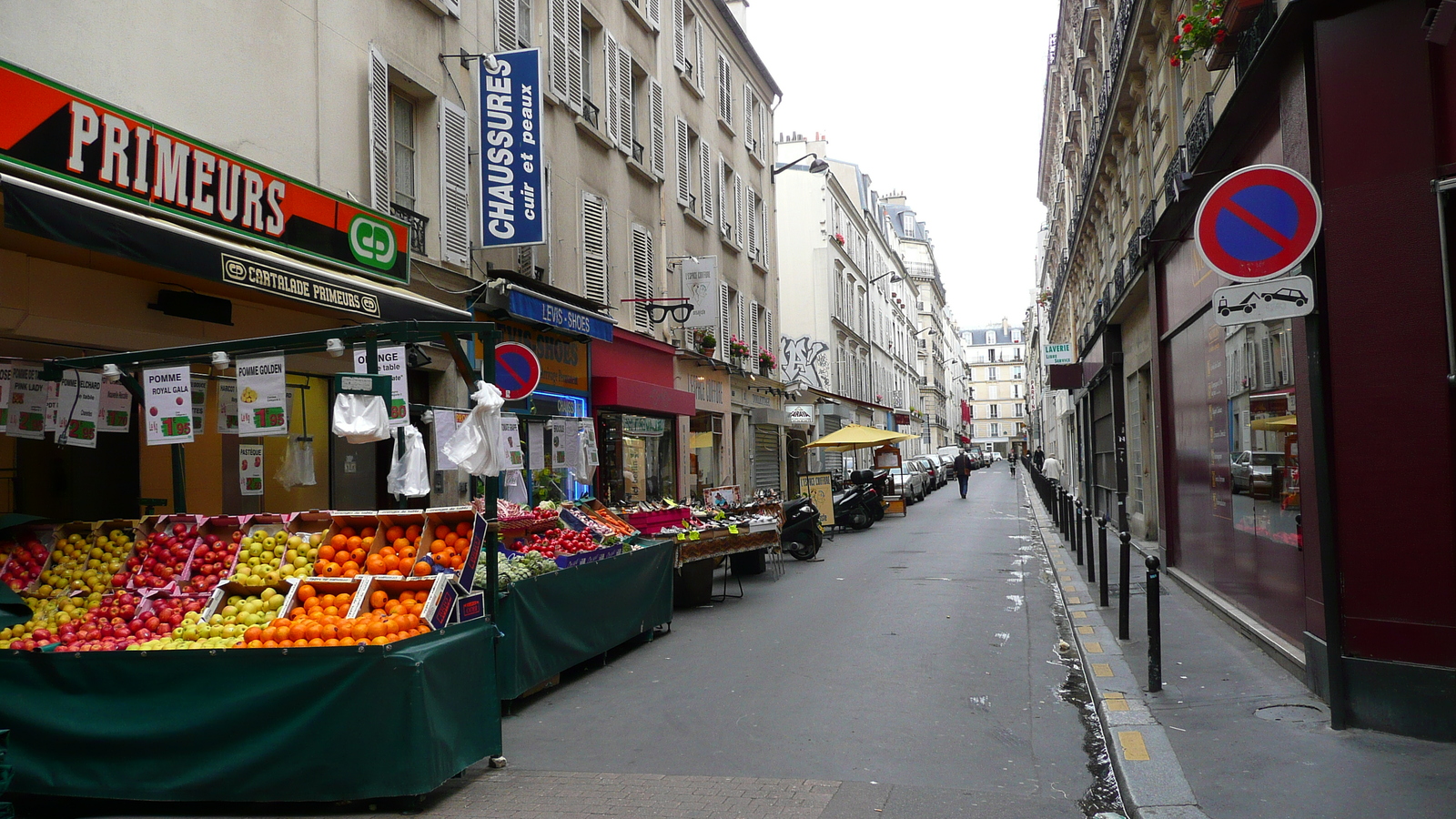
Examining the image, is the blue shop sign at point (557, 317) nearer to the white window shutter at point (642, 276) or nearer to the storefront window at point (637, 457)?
the storefront window at point (637, 457)

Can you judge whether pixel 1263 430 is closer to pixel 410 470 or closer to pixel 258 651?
pixel 410 470

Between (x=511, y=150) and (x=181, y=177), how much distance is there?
5146 mm

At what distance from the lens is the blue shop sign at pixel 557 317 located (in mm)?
13164

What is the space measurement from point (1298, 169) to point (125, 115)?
25.9ft

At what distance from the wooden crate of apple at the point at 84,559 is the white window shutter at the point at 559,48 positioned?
1016cm

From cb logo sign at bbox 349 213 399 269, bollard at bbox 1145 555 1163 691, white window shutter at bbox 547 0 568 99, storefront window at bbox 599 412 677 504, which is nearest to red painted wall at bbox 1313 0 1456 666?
bollard at bbox 1145 555 1163 691

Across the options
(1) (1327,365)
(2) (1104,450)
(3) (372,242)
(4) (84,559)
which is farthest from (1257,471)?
(2) (1104,450)

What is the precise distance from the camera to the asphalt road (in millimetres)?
5512

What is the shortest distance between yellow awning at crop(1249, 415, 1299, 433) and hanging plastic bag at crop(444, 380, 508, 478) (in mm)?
5109

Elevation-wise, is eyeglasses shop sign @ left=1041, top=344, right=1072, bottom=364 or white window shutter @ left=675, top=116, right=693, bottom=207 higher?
white window shutter @ left=675, top=116, right=693, bottom=207

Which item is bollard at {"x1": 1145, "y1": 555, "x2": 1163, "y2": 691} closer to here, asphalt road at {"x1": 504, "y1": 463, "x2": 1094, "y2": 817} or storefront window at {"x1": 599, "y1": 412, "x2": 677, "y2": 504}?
asphalt road at {"x1": 504, "y1": 463, "x2": 1094, "y2": 817}

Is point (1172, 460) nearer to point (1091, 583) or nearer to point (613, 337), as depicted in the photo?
point (1091, 583)

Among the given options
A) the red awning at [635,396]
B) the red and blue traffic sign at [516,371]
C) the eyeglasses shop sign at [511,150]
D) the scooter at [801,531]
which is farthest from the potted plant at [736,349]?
the red and blue traffic sign at [516,371]

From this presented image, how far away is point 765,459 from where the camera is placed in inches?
1098
